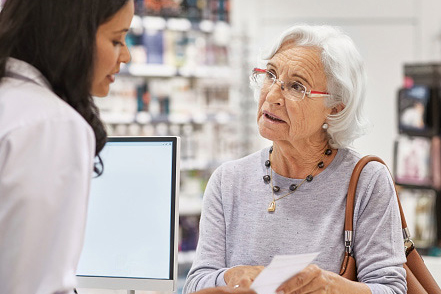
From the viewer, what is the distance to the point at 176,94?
19.4ft

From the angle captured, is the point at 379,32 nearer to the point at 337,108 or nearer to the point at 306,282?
the point at 337,108

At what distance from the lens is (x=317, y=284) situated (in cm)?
176

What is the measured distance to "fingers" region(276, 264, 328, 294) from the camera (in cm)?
175

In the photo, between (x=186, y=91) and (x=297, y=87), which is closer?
(x=297, y=87)

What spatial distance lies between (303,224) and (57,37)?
111cm

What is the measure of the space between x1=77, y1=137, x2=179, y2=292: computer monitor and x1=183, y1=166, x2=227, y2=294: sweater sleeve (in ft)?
0.40

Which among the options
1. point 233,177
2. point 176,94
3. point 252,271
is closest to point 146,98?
point 176,94

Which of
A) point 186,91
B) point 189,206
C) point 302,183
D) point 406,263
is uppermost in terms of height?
point 186,91

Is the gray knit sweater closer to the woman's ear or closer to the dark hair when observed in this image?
the woman's ear

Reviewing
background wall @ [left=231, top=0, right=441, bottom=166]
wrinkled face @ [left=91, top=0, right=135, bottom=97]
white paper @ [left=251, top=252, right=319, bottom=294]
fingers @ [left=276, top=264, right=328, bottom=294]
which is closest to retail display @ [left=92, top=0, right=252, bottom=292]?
background wall @ [left=231, top=0, right=441, bottom=166]

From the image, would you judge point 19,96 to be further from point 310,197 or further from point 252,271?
point 310,197

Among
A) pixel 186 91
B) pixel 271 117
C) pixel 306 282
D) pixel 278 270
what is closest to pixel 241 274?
pixel 306 282

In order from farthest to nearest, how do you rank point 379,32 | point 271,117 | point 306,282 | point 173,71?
1. point 379,32
2. point 173,71
3. point 271,117
4. point 306,282

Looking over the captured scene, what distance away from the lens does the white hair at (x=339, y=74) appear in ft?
6.79
